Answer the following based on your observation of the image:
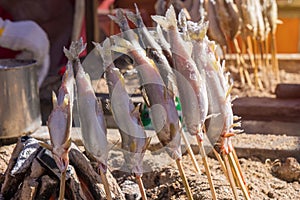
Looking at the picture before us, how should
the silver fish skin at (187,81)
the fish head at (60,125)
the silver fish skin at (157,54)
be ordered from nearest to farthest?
the fish head at (60,125), the silver fish skin at (187,81), the silver fish skin at (157,54)

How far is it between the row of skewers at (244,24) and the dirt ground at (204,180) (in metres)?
1.21

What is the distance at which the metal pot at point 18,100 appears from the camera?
3.29 m

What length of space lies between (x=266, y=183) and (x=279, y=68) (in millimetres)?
2911

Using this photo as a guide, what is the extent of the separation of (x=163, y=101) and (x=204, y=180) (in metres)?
0.67

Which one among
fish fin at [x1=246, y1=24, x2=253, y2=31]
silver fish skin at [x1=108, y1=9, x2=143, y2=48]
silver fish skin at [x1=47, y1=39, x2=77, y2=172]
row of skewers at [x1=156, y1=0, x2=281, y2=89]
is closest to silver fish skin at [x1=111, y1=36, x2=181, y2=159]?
silver fish skin at [x1=108, y1=9, x2=143, y2=48]

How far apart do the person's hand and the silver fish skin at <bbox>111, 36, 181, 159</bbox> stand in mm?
2462

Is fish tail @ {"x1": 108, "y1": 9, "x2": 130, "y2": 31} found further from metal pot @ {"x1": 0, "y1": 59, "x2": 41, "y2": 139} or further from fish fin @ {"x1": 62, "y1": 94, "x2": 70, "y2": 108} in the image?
metal pot @ {"x1": 0, "y1": 59, "x2": 41, "y2": 139}

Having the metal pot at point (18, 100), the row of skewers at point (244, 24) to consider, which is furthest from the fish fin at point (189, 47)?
the row of skewers at point (244, 24)

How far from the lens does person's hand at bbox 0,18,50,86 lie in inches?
182

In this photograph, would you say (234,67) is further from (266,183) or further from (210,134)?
(210,134)

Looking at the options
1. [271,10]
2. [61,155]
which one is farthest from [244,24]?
[61,155]

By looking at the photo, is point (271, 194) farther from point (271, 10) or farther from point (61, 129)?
point (271, 10)

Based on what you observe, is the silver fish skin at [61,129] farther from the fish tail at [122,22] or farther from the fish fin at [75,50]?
the fish tail at [122,22]

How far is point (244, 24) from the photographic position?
15.1ft
